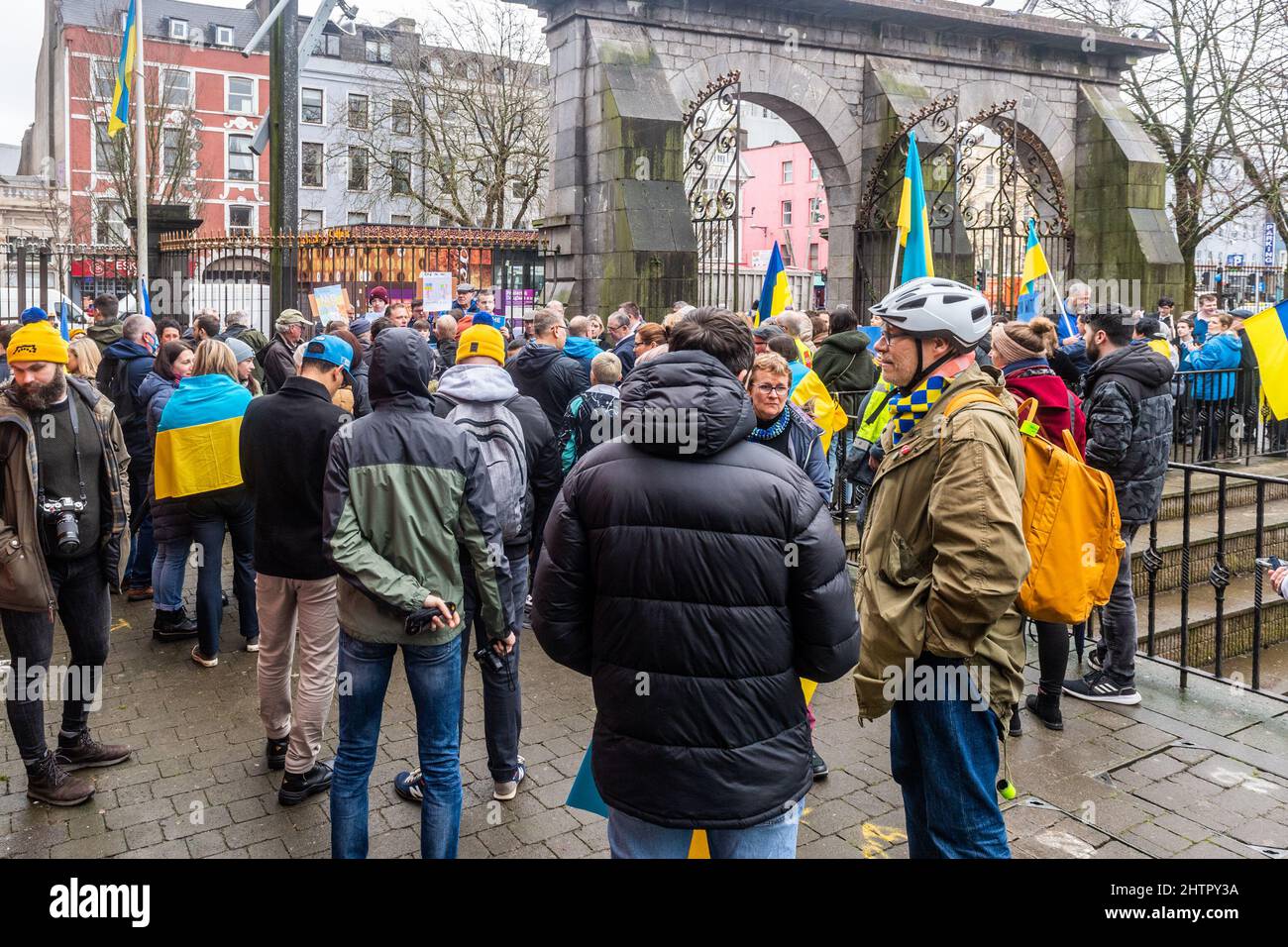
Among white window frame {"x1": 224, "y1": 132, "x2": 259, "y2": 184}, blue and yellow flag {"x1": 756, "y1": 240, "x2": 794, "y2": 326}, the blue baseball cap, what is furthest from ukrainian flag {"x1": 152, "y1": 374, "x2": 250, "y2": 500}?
white window frame {"x1": 224, "y1": 132, "x2": 259, "y2": 184}

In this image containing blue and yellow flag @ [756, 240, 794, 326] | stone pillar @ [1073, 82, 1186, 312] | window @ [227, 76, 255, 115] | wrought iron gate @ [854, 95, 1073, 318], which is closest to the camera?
blue and yellow flag @ [756, 240, 794, 326]

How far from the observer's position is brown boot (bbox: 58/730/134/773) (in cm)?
521

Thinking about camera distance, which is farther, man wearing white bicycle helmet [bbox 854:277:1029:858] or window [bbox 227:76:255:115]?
window [bbox 227:76:255:115]

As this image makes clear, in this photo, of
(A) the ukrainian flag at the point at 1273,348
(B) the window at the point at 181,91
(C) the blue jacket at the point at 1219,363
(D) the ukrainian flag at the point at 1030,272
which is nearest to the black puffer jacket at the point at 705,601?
(A) the ukrainian flag at the point at 1273,348

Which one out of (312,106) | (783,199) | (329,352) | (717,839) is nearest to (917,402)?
(717,839)

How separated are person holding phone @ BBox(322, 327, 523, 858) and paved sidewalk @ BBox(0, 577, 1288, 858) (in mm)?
593

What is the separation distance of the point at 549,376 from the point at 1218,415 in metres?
9.34

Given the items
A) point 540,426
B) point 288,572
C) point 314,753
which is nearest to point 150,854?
point 314,753

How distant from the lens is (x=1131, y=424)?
6340 mm

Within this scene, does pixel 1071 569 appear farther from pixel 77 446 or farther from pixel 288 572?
pixel 77 446

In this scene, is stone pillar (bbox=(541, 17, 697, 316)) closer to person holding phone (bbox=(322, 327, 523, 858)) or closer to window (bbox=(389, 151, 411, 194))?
person holding phone (bbox=(322, 327, 523, 858))

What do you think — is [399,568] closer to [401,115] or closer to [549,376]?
[549,376]

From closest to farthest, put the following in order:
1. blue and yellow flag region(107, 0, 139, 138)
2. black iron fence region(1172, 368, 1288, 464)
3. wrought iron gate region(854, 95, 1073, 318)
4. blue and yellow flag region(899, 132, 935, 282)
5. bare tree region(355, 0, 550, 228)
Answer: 1. blue and yellow flag region(899, 132, 935, 282)
2. black iron fence region(1172, 368, 1288, 464)
3. wrought iron gate region(854, 95, 1073, 318)
4. blue and yellow flag region(107, 0, 139, 138)
5. bare tree region(355, 0, 550, 228)

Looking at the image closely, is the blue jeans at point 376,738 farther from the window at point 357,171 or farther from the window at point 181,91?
the window at point 181,91
